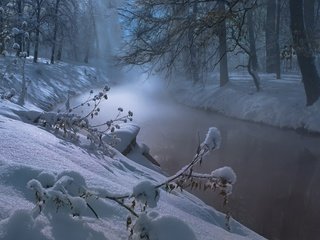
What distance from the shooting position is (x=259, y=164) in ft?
35.8

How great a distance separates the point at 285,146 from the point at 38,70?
16263 mm

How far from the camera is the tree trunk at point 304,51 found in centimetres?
1444

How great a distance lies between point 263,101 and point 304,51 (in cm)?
530

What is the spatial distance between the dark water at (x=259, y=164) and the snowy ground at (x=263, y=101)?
0.62 m

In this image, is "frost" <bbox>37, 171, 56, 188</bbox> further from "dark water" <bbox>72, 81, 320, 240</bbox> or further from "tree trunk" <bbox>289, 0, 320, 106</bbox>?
"tree trunk" <bbox>289, 0, 320, 106</bbox>

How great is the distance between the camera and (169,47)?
10.1 m

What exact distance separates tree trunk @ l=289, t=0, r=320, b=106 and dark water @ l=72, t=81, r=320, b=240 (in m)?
1.93

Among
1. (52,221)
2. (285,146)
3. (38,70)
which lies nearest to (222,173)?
(52,221)

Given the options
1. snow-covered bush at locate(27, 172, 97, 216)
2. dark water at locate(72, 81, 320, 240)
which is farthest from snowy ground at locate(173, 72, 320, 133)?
snow-covered bush at locate(27, 172, 97, 216)

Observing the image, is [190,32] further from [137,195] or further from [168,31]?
[137,195]

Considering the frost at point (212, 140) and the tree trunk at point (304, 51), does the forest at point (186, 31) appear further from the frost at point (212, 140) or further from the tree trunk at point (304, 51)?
the frost at point (212, 140)

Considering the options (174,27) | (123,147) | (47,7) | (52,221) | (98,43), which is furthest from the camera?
(98,43)

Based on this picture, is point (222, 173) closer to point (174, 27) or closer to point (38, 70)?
point (174, 27)

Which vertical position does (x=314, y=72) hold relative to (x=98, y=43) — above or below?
below
